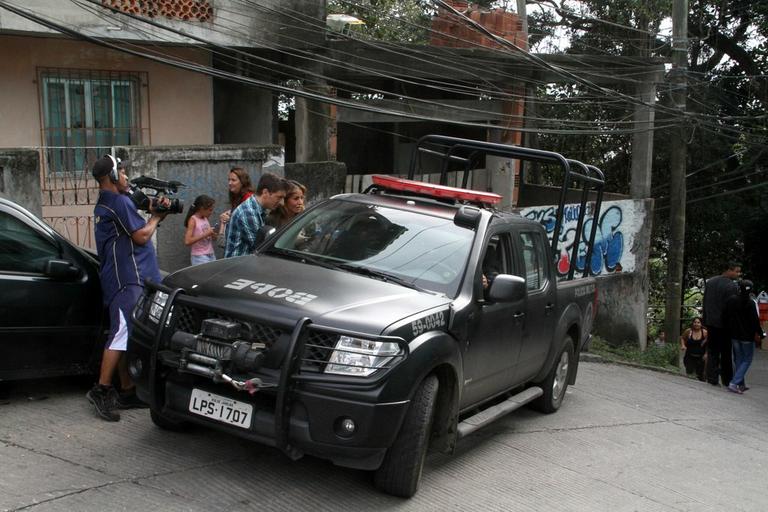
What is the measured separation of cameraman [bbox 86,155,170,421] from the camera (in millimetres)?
5809

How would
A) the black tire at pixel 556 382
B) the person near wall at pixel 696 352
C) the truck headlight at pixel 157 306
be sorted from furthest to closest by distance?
the person near wall at pixel 696 352 → the black tire at pixel 556 382 → the truck headlight at pixel 157 306

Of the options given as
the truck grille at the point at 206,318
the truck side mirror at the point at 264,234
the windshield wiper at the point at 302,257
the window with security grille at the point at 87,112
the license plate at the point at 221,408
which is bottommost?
the license plate at the point at 221,408

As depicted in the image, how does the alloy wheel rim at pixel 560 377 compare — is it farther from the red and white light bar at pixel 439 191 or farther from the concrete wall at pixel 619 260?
the concrete wall at pixel 619 260

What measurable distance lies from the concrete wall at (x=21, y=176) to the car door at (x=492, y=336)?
4.44m

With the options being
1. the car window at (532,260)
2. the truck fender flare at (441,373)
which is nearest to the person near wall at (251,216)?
the car window at (532,260)

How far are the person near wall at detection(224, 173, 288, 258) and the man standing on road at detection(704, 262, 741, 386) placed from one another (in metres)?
7.92

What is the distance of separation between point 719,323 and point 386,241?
337 inches

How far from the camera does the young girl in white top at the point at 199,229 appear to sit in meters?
8.43

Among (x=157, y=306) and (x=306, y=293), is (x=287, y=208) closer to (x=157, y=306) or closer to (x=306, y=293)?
(x=157, y=306)

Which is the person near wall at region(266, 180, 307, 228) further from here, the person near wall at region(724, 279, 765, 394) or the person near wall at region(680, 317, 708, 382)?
the person near wall at region(680, 317, 708, 382)

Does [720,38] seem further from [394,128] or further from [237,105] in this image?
[237,105]

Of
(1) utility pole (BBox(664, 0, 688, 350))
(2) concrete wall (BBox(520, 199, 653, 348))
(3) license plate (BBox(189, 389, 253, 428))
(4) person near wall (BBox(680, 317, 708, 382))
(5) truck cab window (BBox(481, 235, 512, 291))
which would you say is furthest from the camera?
(2) concrete wall (BBox(520, 199, 653, 348))

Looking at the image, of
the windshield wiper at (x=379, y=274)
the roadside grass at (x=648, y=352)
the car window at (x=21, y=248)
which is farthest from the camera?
the roadside grass at (x=648, y=352)

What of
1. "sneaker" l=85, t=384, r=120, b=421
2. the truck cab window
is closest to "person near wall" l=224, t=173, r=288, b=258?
"sneaker" l=85, t=384, r=120, b=421
